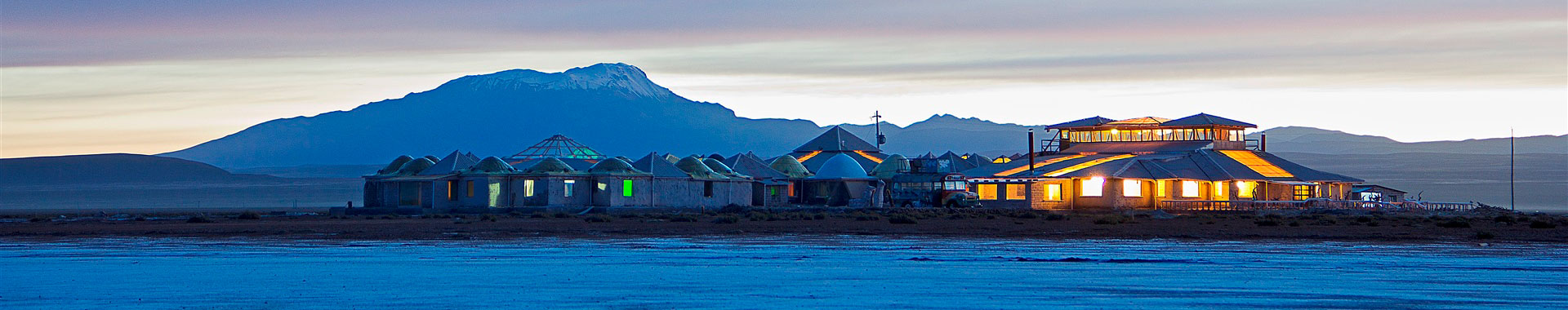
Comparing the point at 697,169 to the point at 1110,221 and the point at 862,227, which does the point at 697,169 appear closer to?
the point at 1110,221

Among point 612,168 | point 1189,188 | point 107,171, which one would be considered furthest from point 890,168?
point 107,171

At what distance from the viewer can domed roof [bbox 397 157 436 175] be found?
209ft

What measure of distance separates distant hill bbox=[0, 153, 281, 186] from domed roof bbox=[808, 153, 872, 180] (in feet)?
297

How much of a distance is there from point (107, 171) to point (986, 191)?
11302 centimetres

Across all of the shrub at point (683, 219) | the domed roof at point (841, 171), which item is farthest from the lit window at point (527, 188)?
the domed roof at point (841, 171)

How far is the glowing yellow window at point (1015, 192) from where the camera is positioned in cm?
6488

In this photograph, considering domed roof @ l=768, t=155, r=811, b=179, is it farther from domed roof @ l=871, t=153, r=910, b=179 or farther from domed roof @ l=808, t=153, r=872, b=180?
domed roof @ l=871, t=153, r=910, b=179

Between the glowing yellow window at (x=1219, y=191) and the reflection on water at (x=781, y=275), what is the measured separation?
35.7 meters

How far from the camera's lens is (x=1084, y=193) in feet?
211

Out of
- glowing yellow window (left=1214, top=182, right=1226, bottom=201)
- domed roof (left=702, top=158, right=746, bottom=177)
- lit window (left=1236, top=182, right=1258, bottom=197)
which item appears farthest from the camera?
domed roof (left=702, top=158, right=746, bottom=177)

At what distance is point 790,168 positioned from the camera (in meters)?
81.5

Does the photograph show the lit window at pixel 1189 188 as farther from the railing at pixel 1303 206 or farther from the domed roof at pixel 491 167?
the domed roof at pixel 491 167

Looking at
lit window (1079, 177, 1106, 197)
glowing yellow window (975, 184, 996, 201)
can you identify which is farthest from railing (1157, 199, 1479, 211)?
glowing yellow window (975, 184, 996, 201)

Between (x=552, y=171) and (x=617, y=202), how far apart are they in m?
2.53
